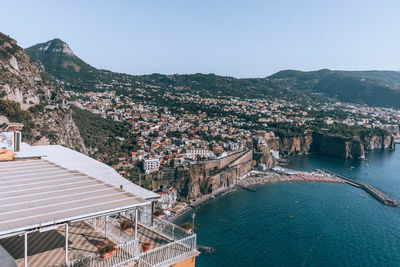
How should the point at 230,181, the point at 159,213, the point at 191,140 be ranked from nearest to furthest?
1. the point at 159,213
2. the point at 230,181
3. the point at 191,140

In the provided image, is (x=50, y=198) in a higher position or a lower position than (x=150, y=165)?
higher

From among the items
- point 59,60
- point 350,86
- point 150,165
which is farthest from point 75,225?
point 350,86

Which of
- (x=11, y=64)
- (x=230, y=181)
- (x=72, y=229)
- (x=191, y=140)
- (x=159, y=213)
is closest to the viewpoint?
(x=72, y=229)

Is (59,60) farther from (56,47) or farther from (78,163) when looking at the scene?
(78,163)

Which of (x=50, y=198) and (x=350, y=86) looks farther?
(x=350, y=86)

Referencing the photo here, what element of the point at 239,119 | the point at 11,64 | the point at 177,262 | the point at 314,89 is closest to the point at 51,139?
the point at 11,64

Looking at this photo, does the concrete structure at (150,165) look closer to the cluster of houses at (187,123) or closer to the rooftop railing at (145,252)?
the cluster of houses at (187,123)

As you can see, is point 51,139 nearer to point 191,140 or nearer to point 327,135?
point 191,140

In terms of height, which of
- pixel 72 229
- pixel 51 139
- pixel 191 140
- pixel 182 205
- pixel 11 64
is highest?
pixel 11 64
